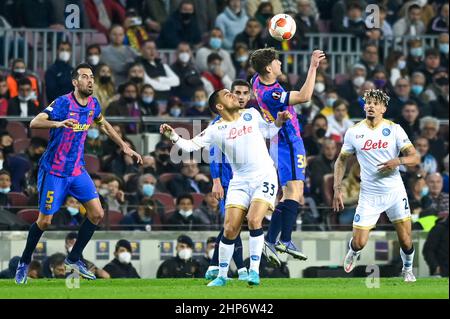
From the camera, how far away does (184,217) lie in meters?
25.8

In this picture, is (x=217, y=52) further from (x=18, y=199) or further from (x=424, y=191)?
(x=18, y=199)

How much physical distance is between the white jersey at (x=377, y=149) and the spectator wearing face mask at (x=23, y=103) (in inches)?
312

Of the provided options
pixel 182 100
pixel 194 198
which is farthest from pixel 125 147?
pixel 182 100

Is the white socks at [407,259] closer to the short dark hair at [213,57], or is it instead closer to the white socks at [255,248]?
the white socks at [255,248]

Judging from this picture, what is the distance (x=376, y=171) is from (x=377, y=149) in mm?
314

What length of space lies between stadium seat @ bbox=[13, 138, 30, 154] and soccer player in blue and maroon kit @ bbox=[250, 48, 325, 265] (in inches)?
252

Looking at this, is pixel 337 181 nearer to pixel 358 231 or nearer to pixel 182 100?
pixel 358 231

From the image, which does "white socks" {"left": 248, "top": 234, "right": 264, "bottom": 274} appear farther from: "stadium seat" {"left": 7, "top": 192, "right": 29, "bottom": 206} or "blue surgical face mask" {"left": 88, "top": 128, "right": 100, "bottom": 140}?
"blue surgical face mask" {"left": 88, "top": 128, "right": 100, "bottom": 140}

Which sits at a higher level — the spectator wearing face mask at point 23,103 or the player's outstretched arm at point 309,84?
the spectator wearing face mask at point 23,103

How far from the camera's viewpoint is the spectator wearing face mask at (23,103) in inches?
1079

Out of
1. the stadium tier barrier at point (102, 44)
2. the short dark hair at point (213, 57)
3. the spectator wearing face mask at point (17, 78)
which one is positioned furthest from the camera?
the short dark hair at point (213, 57)

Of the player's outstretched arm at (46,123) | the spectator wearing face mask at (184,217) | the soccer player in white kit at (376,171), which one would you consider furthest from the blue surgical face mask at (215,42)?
the player's outstretched arm at (46,123)

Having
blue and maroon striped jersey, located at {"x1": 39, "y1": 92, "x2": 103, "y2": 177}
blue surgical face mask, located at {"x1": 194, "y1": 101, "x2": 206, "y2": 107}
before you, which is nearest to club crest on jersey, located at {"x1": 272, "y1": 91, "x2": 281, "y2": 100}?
blue and maroon striped jersey, located at {"x1": 39, "y1": 92, "x2": 103, "y2": 177}

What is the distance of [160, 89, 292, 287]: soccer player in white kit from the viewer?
64.8ft
